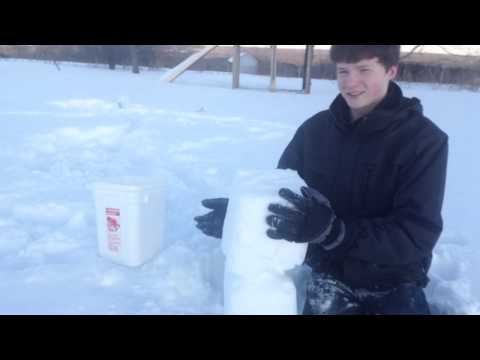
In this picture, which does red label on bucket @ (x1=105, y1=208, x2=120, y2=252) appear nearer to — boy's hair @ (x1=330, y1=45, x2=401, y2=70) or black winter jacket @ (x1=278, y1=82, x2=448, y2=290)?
black winter jacket @ (x1=278, y1=82, x2=448, y2=290)

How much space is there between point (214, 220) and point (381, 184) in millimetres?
785

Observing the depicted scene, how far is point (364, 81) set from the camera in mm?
1556

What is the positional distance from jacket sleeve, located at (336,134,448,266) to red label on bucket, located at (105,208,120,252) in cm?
103

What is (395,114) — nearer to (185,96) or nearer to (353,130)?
(353,130)

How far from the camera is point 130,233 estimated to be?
196 cm

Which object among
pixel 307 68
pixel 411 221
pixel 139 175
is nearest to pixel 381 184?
pixel 411 221

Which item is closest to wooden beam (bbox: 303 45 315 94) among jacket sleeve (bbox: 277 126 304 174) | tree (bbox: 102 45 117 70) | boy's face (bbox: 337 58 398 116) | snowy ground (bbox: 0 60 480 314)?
snowy ground (bbox: 0 60 480 314)

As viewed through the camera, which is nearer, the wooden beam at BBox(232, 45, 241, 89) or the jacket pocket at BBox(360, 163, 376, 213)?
the jacket pocket at BBox(360, 163, 376, 213)

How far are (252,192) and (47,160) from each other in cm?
270

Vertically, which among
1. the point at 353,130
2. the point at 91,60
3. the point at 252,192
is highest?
the point at 353,130

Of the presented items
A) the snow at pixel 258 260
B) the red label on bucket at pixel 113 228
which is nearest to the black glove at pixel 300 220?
the snow at pixel 258 260

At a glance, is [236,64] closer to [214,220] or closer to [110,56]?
[110,56]

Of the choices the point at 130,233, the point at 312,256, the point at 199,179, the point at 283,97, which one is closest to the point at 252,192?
the point at 312,256

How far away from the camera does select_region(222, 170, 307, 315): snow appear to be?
1.43 m
